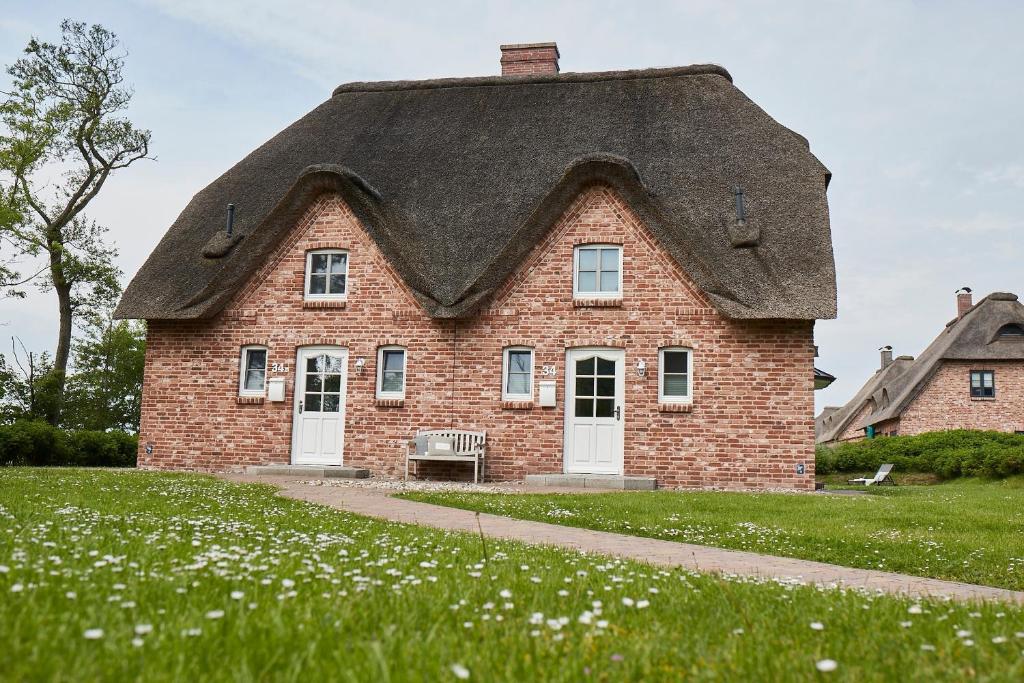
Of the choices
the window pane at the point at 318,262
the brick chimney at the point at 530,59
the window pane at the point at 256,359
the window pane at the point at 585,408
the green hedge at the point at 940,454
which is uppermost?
the brick chimney at the point at 530,59

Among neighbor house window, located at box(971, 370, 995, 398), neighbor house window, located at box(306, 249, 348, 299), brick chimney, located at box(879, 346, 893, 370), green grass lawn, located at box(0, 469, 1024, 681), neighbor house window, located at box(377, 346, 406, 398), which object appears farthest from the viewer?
brick chimney, located at box(879, 346, 893, 370)

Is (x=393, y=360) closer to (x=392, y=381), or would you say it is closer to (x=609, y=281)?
(x=392, y=381)

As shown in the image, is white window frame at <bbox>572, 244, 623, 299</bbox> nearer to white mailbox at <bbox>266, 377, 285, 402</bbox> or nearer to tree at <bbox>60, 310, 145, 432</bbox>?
white mailbox at <bbox>266, 377, 285, 402</bbox>

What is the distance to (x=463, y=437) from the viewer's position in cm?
1692

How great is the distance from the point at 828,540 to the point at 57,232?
27.5 m

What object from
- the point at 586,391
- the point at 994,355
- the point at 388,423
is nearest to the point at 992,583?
the point at 586,391

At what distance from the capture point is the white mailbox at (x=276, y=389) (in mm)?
17797

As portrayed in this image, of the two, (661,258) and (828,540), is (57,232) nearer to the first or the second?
(661,258)

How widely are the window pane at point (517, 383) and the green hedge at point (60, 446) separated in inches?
431

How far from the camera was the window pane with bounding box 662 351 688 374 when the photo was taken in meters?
16.7

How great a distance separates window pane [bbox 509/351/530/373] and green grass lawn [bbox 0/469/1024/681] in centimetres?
1172

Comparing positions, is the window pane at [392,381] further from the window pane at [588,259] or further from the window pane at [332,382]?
the window pane at [588,259]

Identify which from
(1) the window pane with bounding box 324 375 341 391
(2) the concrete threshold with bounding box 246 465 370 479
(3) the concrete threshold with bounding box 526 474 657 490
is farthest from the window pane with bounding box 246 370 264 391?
(3) the concrete threshold with bounding box 526 474 657 490

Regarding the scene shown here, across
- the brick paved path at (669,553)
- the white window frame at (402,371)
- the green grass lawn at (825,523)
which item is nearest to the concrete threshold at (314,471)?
the white window frame at (402,371)
